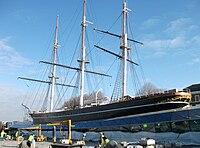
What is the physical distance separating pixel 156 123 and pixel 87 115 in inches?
643

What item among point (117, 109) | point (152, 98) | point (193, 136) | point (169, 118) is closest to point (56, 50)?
point (117, 109)

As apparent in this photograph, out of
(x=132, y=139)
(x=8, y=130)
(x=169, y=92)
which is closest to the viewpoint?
(x=132, y=139)

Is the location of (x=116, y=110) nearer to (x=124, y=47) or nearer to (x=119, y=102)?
(x=119, y=102)

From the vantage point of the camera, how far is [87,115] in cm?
4128

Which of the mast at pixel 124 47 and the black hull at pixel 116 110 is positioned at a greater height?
the mast at pixel 124 47

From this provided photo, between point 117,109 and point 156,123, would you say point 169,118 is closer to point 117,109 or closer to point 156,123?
point 156,123

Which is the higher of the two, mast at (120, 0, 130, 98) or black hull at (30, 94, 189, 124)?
mast at (120, 0, 130, 98)

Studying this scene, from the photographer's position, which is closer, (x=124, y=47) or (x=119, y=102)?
(x=119, y=102)

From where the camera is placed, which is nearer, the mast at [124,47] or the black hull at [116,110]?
the black hull at [116,110]

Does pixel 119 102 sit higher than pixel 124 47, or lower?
lower

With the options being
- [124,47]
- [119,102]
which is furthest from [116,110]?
[124,47]

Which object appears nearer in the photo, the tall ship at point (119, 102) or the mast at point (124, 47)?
the tall ship at point (119, 102)

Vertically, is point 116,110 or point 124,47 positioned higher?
point 124,47

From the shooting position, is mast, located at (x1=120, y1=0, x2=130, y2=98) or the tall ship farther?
mast, located at (x1=120, y1=0, x2=130, y2=98)
